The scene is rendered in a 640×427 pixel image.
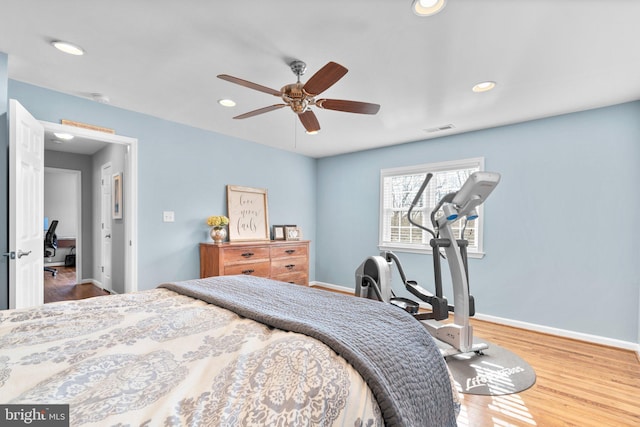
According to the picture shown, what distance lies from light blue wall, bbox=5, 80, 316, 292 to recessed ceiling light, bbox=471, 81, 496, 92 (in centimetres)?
296

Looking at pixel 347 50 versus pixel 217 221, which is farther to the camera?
pixel 217 221

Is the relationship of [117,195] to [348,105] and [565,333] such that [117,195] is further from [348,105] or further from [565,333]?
[565,333]

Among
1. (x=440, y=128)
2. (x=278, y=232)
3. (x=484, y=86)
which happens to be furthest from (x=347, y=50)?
(x=278, y=232)

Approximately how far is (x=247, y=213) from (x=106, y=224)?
2.45 meters

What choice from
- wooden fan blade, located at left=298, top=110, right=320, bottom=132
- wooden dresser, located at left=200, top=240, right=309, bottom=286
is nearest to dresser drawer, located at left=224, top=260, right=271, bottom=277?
wooden dresser, located at left=200, top=240, right=309, bottom=286

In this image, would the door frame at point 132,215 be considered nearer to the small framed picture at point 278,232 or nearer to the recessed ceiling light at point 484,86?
the small framed picture at point 278,232

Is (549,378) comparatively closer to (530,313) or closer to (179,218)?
(530,313)

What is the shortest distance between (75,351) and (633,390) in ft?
11.0

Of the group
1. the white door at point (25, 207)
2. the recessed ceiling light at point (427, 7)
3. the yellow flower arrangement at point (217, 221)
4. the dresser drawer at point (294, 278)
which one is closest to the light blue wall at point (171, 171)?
the yellow flower arrangement at point (217, 221)

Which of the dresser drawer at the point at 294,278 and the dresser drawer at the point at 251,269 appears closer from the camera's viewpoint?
the dresser drawer at the point at 251,269

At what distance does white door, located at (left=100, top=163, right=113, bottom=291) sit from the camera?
4.71m

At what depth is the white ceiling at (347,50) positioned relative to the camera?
1.66 metres

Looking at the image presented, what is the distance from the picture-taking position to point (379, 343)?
1.07 metres

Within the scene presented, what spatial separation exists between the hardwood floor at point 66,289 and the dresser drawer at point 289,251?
2716mm
